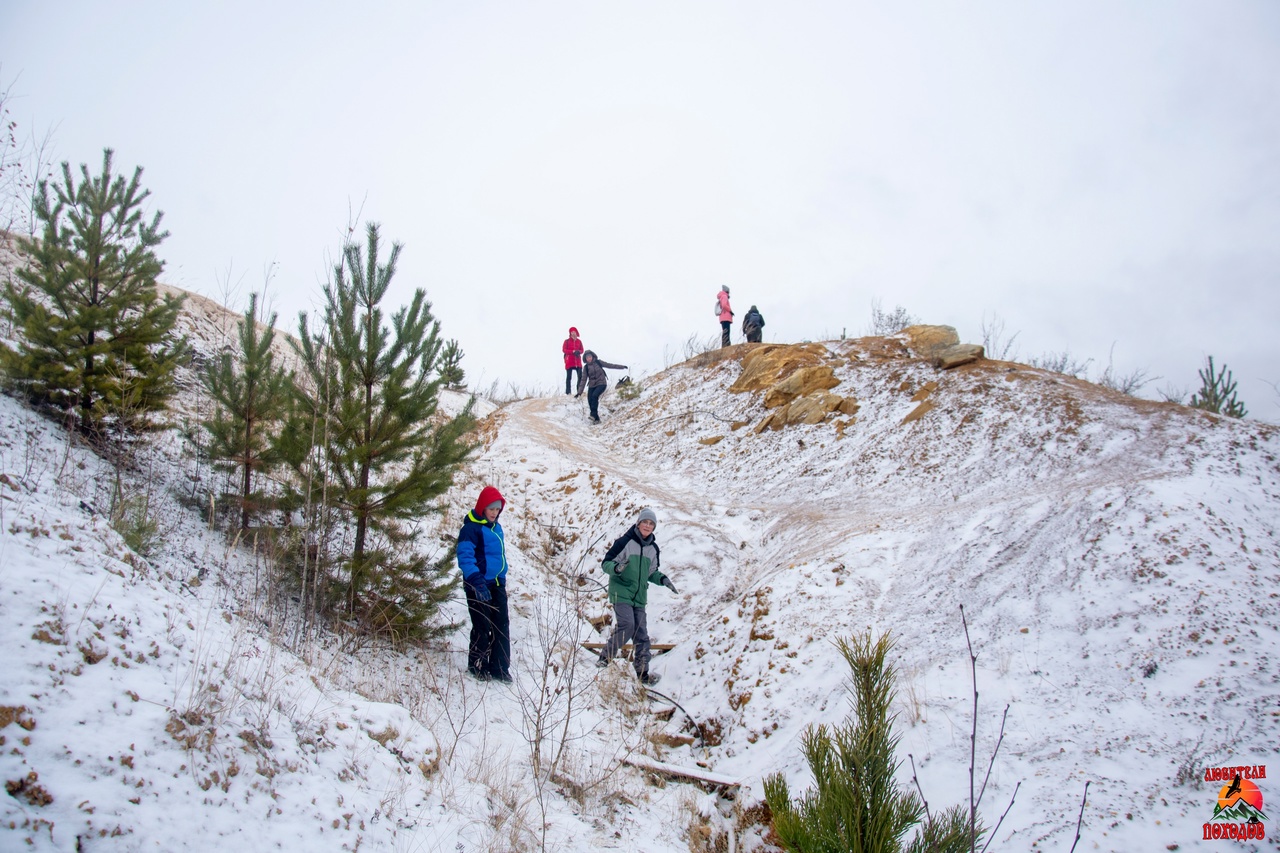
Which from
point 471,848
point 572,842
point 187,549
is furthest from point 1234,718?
point 187,549

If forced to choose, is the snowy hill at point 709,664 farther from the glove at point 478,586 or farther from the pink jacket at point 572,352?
the pink jacket at point 572,352

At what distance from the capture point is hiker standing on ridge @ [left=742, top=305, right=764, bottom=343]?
1886 cm

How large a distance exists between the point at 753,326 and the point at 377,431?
14730 mm

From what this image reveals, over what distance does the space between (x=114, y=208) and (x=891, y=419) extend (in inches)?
455

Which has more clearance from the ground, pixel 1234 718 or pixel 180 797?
pixel 1234 718

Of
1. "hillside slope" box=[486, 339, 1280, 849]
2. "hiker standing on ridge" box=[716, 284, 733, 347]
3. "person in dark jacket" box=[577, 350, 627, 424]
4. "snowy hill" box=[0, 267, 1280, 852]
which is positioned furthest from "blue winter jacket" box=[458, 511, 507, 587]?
"hiker standing on ridge" box=[716, 284, 733, 347]

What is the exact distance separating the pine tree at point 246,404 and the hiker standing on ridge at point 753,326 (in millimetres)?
14641

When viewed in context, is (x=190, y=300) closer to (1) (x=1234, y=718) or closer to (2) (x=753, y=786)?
(2) (x=753, y=786)

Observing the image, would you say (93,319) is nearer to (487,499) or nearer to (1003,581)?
(487,499)

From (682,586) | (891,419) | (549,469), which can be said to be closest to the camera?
(682,586)

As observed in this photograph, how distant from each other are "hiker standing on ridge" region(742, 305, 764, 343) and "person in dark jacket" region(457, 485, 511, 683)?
46.6ft

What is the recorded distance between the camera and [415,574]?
5832 mm

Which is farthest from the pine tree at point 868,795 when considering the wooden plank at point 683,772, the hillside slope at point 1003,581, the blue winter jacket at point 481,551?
the blue winter jacket at point 481,551

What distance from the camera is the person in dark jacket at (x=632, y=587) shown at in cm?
667
